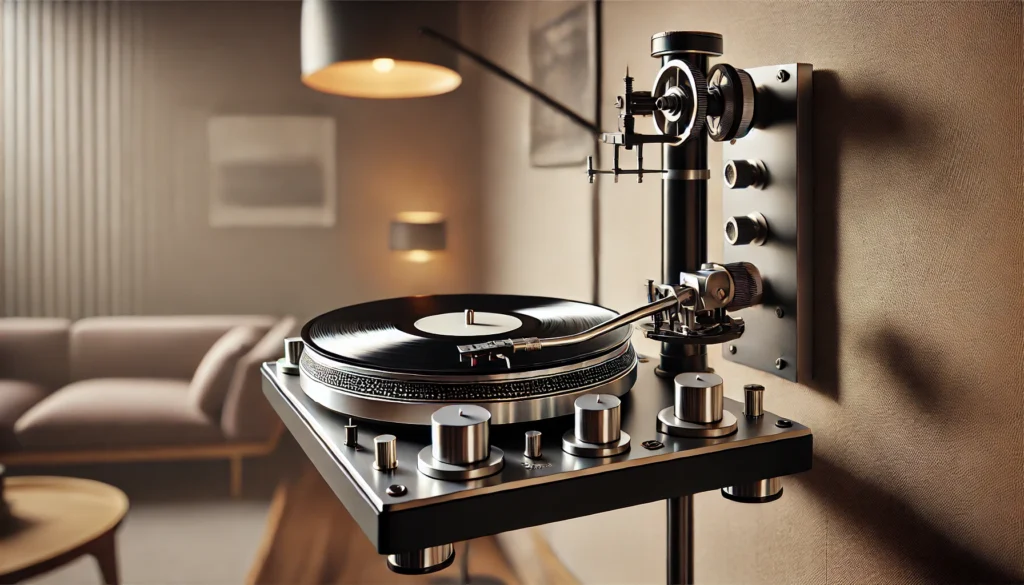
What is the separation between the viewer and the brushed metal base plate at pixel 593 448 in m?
0.45

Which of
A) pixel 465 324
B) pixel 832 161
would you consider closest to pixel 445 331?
pixel 465 324

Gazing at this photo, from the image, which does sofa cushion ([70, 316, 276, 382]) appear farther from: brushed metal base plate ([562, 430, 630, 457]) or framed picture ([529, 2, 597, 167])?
brushed metal base plate ([562, 430, 630, 457])

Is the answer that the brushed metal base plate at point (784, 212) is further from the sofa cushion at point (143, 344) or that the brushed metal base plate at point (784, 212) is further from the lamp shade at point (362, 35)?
the sofa cushion at point (143, 344)

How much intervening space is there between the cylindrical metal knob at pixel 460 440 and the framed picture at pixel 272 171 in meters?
1.20

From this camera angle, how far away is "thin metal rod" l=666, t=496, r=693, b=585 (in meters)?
0.63

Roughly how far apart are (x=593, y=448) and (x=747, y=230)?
320 millimetres

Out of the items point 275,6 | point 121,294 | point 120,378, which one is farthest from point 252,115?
point 120,378

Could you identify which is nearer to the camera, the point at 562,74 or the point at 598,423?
the point at 598,423

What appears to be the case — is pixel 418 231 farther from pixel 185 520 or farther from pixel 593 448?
pixel 593 448

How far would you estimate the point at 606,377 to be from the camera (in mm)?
558

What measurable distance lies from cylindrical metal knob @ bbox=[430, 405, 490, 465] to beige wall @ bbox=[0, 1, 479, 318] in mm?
1203

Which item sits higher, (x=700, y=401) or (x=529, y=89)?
(x=529, y=89)

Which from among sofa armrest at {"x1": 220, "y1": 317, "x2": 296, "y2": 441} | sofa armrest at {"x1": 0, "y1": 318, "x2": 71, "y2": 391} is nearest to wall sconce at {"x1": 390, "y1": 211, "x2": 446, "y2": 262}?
sofa armrest at {"x1": 220, "y1": 317, "x2": 296, "y2": 441}

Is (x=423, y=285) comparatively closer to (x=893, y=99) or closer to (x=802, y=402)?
(x=802, y=402)
